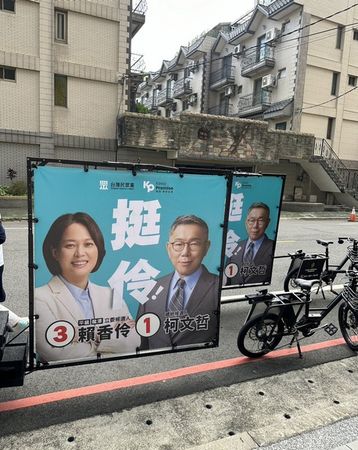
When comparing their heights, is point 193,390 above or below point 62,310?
below

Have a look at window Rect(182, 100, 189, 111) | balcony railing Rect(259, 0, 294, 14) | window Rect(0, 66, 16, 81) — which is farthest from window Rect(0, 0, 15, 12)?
window Rect(182, 100, 189, 111)

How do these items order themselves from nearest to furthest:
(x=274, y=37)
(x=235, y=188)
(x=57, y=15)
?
1. (x=235, y=188)
2. (x=57, y=15)
3. (x=274, y=37)

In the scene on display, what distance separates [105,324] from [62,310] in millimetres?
382

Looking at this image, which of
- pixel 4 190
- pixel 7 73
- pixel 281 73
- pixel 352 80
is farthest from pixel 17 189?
pixel 352 80

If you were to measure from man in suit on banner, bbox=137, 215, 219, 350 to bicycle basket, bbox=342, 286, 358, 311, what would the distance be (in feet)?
5.65

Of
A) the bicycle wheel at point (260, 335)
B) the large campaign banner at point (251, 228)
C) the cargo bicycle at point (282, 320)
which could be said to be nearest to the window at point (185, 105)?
the large campaign banner at point (251, 228)

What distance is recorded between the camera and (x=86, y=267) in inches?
109

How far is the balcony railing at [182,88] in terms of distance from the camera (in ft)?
116

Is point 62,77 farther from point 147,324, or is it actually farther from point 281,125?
point 147,324

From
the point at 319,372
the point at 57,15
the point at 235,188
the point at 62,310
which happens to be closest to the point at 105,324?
the point at 62,310

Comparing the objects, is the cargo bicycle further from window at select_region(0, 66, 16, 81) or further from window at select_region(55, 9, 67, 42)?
window at select_region(55, 9, 67, 42)

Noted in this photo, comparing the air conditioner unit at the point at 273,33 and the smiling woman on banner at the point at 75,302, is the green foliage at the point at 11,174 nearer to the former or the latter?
the smiling woman on banner at the point at 75,302

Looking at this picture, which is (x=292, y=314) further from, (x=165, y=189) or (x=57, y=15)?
(x=57, y=15)

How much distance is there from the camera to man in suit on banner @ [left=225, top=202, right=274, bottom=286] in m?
5.30
